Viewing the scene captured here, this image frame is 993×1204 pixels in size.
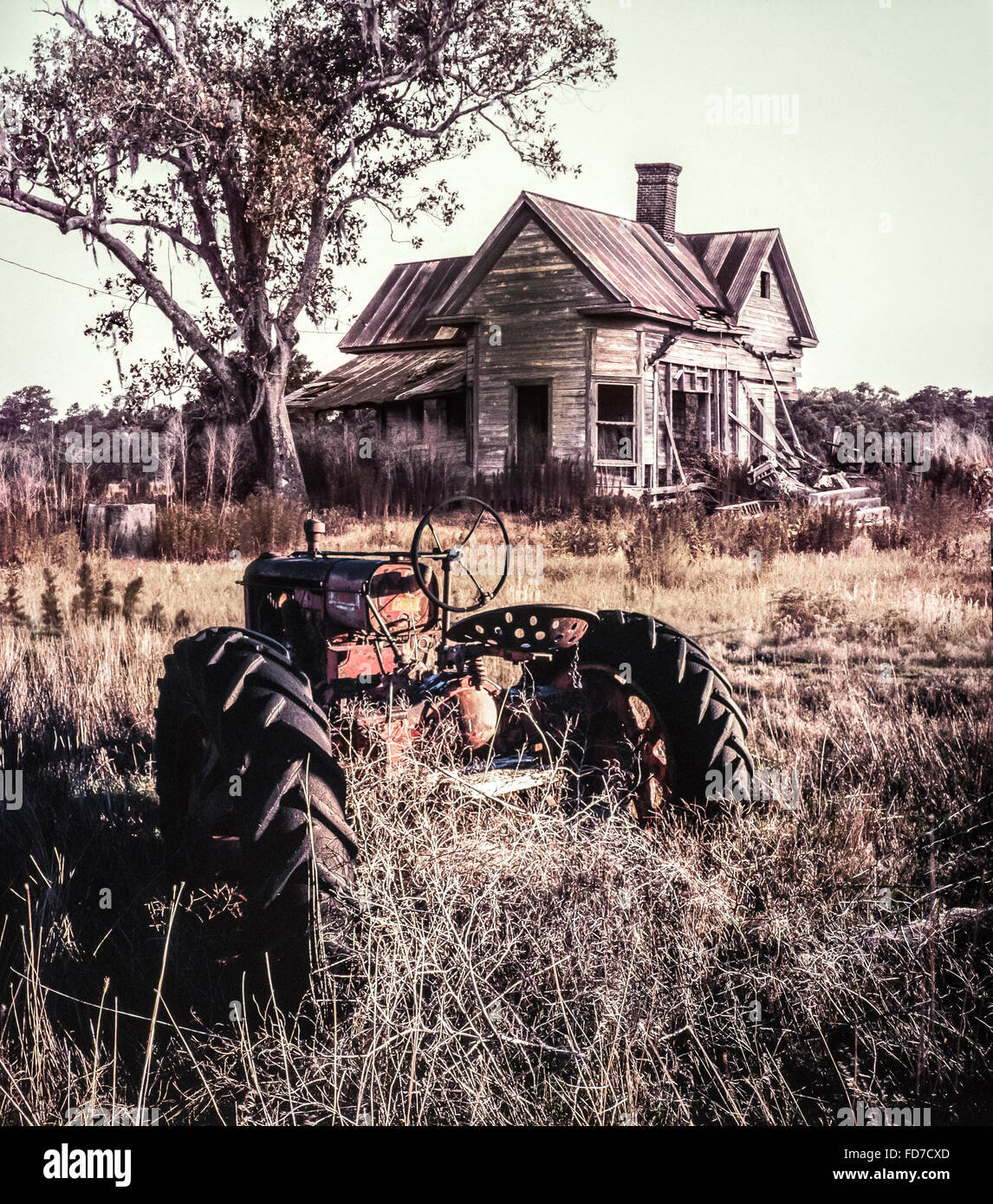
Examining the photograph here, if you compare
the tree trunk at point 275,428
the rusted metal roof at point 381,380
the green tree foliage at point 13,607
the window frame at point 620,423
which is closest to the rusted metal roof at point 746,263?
the window frame at point 620,423

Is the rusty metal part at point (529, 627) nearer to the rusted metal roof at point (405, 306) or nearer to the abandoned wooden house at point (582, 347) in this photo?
the abandoned wooden house at point (582, 347)

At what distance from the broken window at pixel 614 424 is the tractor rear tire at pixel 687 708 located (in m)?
2.38

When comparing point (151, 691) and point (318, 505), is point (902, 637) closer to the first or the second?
point (318, 505)

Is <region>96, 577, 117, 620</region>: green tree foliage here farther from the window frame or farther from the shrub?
the shrub

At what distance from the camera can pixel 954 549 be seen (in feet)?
17.6

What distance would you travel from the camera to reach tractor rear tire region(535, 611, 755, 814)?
3461mm

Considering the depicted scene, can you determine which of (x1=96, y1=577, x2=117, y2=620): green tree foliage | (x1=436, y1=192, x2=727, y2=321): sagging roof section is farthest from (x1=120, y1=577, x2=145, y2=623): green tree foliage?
(x1=436, y1=192, x2=727, y2=321): sagging roof section

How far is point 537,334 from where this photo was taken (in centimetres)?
678

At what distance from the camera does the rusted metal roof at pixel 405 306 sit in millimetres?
5160

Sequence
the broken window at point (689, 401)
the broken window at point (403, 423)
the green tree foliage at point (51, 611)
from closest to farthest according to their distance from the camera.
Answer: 1. the green tree foliage at point (51, 611)
2. the broken window at point (403, 423)
3. the broken window at point (689, 401)

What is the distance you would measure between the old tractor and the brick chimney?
1.75 m

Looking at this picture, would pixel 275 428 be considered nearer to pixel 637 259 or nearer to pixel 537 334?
pixel 537 334

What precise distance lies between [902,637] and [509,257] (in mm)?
3110

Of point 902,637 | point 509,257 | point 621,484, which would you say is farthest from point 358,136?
point 902,637
